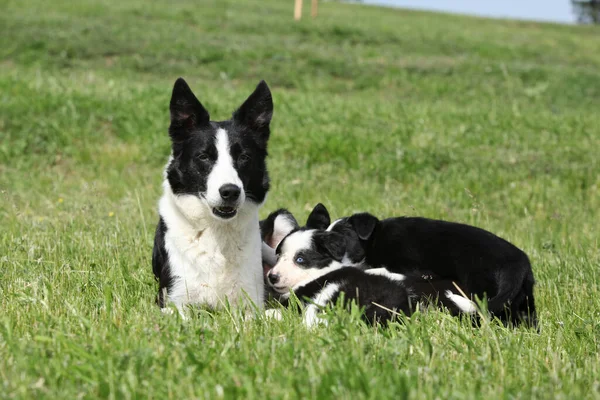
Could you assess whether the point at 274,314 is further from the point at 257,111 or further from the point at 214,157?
the point at 257,111

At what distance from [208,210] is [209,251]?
287 mm

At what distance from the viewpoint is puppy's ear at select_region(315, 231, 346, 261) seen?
16.9ft

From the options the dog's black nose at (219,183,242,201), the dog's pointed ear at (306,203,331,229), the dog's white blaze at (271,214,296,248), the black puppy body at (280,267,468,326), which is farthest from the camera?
the dog's white blaze at (271,214,296,248)

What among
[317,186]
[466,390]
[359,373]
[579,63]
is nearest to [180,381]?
[359,373]

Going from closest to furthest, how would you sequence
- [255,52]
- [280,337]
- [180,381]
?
[180,381]
[280,337]
[255,52]

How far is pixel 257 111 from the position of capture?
185 inches

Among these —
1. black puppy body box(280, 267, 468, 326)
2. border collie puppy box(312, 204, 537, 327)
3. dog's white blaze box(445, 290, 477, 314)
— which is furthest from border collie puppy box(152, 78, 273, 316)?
dog's white blaze box(445, 290, 477, 314)

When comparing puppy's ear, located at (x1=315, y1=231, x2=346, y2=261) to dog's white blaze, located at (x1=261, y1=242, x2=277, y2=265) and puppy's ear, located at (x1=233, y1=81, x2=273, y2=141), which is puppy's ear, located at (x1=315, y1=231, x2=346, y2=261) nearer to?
dog's white blaze, located at (x1=261, y1=242, x2=277, y2=265)

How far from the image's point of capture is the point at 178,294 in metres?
4.37

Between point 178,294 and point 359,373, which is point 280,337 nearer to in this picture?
point 359,373

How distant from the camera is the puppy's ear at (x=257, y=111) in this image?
4.64 m

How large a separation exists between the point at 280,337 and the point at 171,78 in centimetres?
1465

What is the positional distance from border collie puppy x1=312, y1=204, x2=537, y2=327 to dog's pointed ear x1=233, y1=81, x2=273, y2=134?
110 centimetres

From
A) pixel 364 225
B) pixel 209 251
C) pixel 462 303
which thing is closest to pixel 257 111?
pixel 209 251
